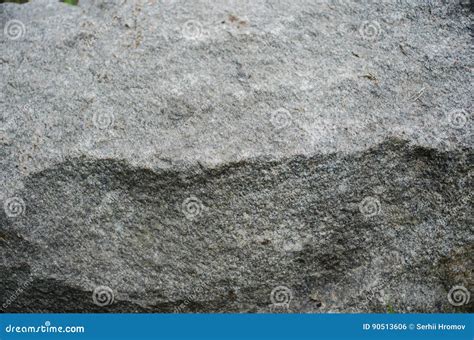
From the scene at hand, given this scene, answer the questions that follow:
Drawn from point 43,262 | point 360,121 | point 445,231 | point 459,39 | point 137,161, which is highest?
point 459,39

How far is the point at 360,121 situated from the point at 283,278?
38.1 inches

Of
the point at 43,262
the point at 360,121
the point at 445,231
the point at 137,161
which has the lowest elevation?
the point at 43,262

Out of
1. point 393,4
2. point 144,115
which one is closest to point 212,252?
point 144,115

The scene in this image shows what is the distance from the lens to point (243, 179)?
3080 mm

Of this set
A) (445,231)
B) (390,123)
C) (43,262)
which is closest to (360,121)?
(390,123)

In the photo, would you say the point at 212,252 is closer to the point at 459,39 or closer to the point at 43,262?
the point at 43,262

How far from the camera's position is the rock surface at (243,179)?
310cm

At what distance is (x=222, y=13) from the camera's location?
3436 mm

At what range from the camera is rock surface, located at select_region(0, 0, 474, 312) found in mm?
3104

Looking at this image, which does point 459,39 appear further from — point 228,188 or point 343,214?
point 228,188

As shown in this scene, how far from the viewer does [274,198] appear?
10.1 feet

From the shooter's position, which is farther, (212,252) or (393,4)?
(393,4)

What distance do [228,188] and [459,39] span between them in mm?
1639

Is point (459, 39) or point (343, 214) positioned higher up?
point (459, 39)
